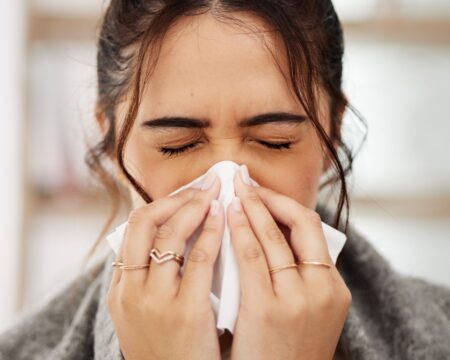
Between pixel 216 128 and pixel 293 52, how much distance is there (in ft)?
0.57

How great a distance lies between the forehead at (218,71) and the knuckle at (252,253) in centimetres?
21

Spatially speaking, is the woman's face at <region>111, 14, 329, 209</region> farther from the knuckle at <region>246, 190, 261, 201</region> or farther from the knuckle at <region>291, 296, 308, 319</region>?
the knuckle at <region>291, 296, 308, 319</region>

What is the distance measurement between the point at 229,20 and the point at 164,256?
1.22ft

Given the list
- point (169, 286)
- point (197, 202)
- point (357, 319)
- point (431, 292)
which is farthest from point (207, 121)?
point (431, 292)

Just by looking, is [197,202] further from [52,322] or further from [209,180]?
[52,322]

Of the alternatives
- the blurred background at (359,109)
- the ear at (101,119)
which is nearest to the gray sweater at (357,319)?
the ear at (101,119)

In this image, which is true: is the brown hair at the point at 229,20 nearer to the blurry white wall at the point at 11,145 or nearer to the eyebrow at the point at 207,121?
the eyebrow at the point at 207,121

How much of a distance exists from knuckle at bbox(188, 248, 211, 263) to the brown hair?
0.54 feet

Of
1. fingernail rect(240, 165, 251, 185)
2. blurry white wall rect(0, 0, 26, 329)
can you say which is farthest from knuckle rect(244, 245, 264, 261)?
blurry white wall rect(0, 0, 26, 329)

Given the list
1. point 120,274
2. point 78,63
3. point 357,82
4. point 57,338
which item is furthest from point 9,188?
point 120,274

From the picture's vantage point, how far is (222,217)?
967 mm

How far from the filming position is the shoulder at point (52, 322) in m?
1.21

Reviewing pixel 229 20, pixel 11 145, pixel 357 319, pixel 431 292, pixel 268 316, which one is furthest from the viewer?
pixel 11 145

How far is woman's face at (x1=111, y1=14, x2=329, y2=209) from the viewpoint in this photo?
0.99 metres
